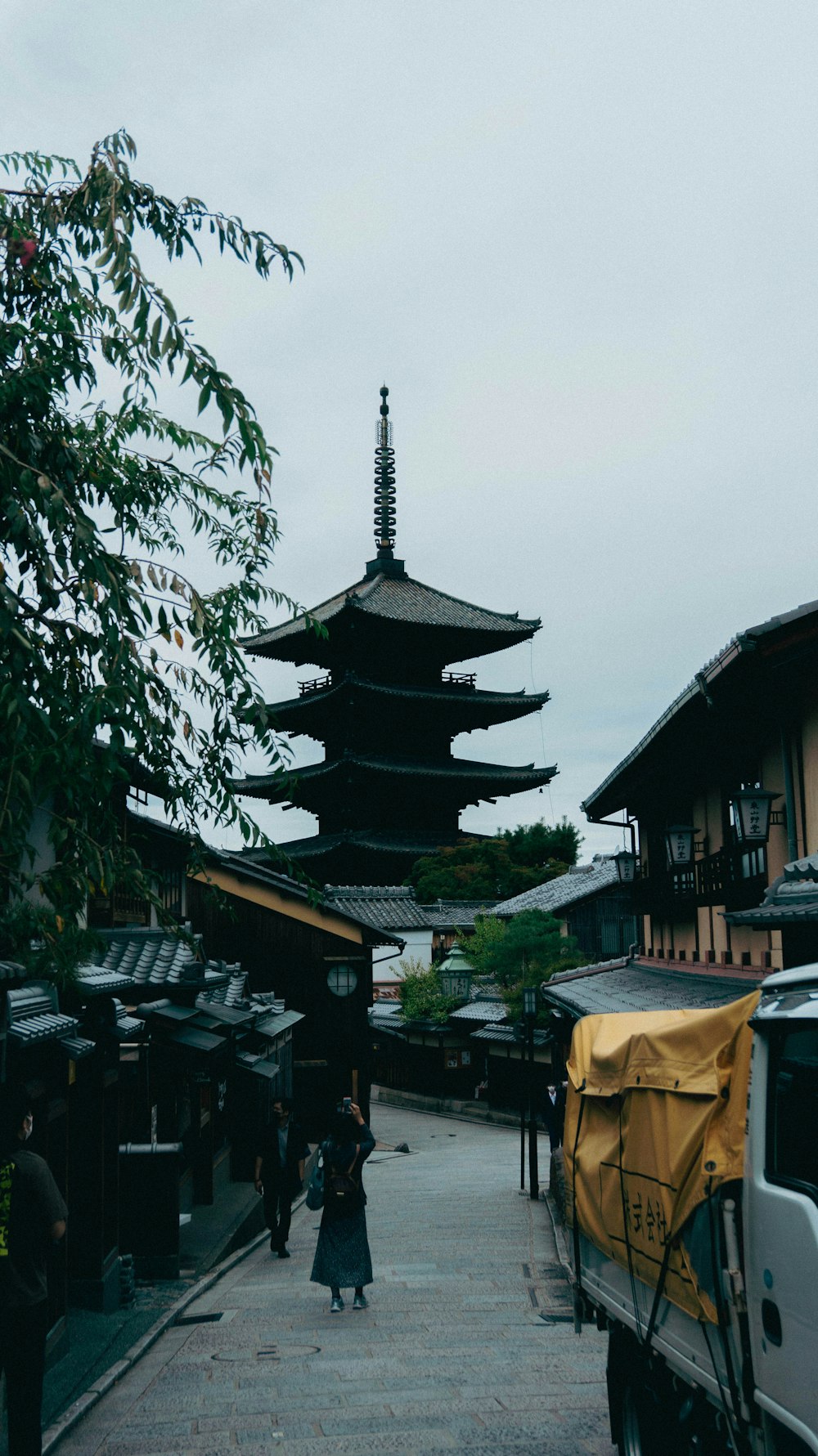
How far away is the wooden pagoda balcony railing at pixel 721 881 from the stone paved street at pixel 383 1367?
15.6 ft

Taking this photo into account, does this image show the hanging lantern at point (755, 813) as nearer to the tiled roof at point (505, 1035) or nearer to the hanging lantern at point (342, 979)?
the hanging lantern at point (342, 979)

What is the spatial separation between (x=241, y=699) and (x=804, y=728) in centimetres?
762

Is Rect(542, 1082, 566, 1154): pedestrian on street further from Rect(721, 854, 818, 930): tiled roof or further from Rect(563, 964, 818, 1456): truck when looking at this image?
Rect(563, 964, 818, 1456): truck

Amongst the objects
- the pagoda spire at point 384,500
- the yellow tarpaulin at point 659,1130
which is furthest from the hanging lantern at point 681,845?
the pagoda spire at point 384,500

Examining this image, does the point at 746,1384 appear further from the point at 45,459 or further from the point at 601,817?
the point at 601,817

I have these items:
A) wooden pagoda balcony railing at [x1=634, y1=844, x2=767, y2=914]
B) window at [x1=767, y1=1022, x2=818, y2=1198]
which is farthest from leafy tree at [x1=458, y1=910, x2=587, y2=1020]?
window at [x1=767, y1=1022, x2=818, y2=1198]

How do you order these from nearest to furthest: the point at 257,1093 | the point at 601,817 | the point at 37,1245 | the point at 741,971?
the point at 37,1245, the point at 741,971, the point at 257,1093, the point at 601,817

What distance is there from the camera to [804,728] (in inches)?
495

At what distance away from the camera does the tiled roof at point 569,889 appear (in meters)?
Answer: 42.2

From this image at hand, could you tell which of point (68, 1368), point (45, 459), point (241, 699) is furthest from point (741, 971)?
point (45, 459)

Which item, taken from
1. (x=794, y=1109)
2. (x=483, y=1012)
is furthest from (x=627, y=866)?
(x=483, y=1012)

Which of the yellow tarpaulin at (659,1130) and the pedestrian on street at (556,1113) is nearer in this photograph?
the yellow tarpaulin at (659,1130)

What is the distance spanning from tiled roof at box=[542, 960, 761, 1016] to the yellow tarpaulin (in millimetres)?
4669

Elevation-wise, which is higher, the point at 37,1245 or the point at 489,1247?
the point at 37,1245
